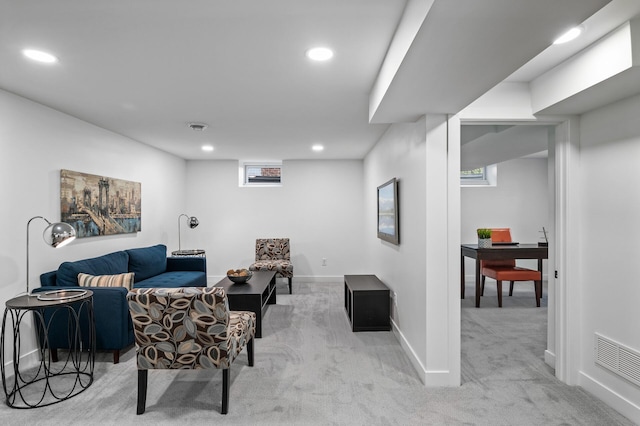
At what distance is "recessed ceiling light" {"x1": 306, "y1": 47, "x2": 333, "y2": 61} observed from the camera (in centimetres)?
216

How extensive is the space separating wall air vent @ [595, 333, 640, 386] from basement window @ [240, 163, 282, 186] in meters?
5.44

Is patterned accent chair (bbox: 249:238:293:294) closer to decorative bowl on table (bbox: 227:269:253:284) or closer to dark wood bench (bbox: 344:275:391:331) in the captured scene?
decorative bowl on table (bbox: 227:269:253:284)

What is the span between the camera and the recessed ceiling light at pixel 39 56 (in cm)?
217

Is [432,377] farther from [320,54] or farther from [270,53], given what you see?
[270,53]

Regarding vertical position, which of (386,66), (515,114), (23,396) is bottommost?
(23,396)

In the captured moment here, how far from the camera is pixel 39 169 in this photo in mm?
3186

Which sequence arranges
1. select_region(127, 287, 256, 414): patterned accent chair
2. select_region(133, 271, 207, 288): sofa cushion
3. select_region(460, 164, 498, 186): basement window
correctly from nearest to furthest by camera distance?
select_region(127, 287, 256, 414): patterned accent chair
select_region(133, 271, 207, 288): sofa cushion
select_region(460, 164, 498, 186): basement window

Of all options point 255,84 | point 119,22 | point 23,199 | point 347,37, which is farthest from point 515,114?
point 23,199

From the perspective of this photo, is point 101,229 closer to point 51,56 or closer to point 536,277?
point 51,56

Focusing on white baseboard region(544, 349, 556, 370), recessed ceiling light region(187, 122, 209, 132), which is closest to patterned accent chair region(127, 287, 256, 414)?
recessed ceiling light region(187, 122, 209, 132)

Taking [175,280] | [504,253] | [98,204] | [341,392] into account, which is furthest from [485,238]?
[98,204]

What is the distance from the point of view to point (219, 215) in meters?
6.71

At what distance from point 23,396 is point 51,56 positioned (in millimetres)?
2334

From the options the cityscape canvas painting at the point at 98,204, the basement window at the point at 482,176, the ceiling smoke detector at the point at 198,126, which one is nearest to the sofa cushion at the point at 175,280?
the cityscape canvas painting at the point at 98,204
